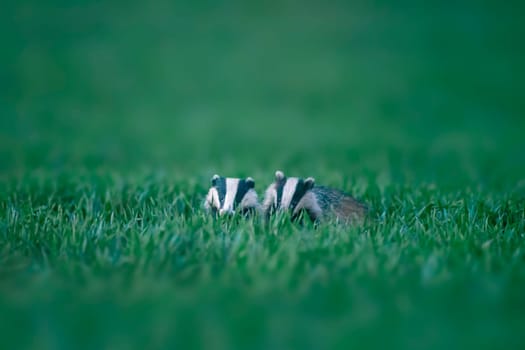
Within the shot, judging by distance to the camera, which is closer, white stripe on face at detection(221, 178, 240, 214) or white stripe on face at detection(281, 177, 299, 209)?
white stripe on face at detection(221, 178, 240, 214)

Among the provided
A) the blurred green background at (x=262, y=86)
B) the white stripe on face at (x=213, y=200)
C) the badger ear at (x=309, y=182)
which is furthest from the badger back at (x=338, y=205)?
the blurred green background at (x=262, y=86)

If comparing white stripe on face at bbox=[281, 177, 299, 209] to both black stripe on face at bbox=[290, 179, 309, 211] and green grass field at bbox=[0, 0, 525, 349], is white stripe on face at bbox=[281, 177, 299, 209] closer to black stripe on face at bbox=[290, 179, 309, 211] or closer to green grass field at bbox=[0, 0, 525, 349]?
black stripe on face at bbox=[290, 179, 309, 211]

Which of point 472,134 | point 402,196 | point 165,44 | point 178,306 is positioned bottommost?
point 178,306

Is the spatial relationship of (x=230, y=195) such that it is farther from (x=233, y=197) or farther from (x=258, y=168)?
(x=258, y=168)

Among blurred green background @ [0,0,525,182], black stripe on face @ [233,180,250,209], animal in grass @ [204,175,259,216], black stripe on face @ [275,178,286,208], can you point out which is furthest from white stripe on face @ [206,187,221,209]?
blurred green background @ [0,0,525,182]

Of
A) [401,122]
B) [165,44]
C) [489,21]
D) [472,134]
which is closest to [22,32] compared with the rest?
[165,44]

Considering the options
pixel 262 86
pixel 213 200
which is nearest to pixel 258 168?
pixel 213 200

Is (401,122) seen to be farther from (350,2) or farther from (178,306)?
(178,306)
